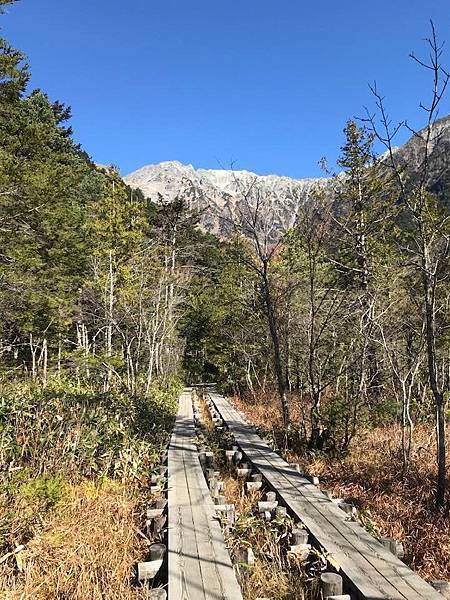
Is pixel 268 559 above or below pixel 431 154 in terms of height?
below

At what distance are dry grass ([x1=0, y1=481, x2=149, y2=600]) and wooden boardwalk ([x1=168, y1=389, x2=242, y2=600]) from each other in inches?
12.2

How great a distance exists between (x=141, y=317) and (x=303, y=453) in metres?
6.19

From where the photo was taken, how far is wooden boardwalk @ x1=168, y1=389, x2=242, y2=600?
2715 mm

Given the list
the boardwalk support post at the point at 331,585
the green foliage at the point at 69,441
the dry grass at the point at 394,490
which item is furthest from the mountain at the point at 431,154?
the green foliage at the point at 69,441

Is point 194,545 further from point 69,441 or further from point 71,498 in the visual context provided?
point 69,441

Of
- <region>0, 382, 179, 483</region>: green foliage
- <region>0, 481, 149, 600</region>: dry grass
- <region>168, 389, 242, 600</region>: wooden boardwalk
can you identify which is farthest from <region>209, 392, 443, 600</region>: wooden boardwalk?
<region>0, 382, 179, 483</region>: green foliage

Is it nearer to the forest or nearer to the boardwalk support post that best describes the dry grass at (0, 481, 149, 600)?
the forest

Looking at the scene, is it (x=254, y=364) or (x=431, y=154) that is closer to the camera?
(x=431, y=154)

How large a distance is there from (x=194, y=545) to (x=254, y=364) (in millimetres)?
12244

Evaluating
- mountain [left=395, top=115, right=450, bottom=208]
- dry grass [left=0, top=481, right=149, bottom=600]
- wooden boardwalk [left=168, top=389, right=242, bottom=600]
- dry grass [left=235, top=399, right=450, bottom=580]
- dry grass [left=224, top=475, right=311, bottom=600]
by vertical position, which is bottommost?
dry grass [left=235, top=399, right=450, bottom=580]

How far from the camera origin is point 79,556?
3.28 metres

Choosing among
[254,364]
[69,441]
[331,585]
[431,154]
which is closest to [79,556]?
[331,585]

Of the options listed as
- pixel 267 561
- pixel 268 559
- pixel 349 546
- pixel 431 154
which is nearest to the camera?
pixel 349 546

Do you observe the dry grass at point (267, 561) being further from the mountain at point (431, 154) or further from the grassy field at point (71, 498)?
the mountain at point (431, 154)
